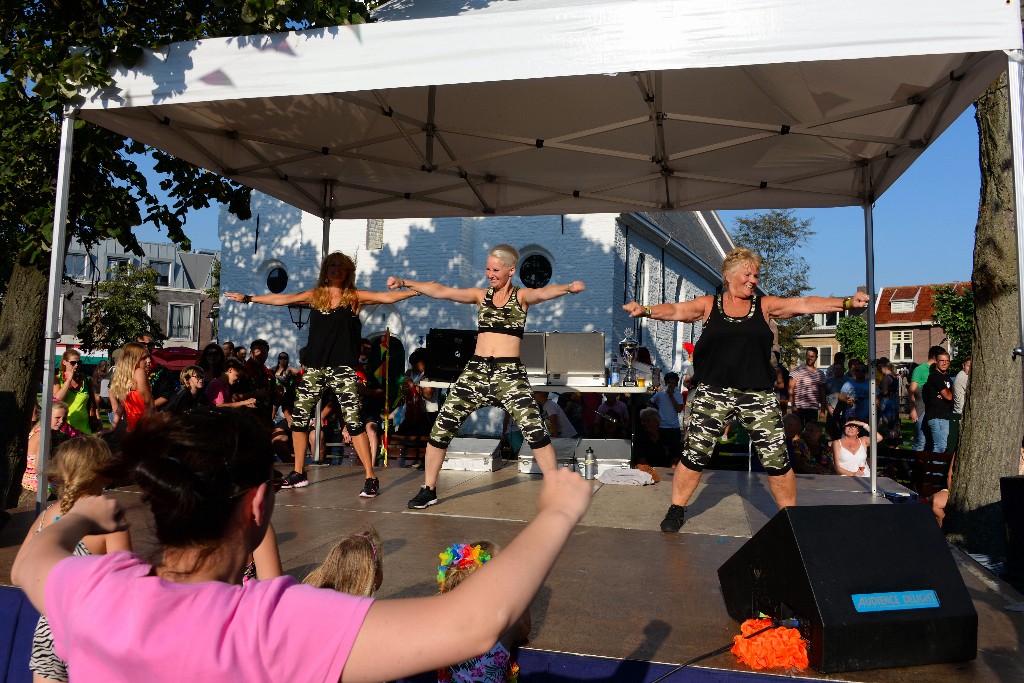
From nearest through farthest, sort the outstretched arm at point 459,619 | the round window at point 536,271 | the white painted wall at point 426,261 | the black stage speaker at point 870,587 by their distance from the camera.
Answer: the outstretched arm at point 459,619
the black stage speaker at point 870,587
the white painted wall at point 426,261
the round window at point 536,271

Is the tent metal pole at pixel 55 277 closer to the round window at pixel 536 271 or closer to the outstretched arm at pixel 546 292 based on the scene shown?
the outstretched arm at pixel 546 292

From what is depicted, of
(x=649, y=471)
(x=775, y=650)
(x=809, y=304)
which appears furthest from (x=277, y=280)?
(x=775, y=650)

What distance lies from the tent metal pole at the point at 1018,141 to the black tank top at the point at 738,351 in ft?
5.89

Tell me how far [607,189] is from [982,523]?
4371 millimetres

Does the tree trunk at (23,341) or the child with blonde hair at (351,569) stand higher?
the tree trunk at (23,341)

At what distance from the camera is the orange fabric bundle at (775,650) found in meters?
2.92

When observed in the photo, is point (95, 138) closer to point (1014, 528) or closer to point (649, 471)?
point (649, 471)

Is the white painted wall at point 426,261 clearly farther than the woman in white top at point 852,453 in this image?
Yes

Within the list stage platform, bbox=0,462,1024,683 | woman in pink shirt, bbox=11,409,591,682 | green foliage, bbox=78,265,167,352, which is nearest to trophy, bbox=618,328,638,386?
stage platform, bbox=0,462,1024,683

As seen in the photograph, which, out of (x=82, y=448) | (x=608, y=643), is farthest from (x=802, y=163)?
(x=82, y=448)

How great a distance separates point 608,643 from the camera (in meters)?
3.20

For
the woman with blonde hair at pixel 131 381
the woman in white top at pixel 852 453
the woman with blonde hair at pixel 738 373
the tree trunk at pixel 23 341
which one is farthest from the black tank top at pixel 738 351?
the tree trunk at pixel 23 341

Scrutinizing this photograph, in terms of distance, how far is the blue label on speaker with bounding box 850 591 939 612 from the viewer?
9.59 ft

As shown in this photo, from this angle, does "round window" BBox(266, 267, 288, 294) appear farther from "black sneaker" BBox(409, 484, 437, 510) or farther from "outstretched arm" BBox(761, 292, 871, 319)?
"outstretched arm" BBox(761, 292, 871, 319)
